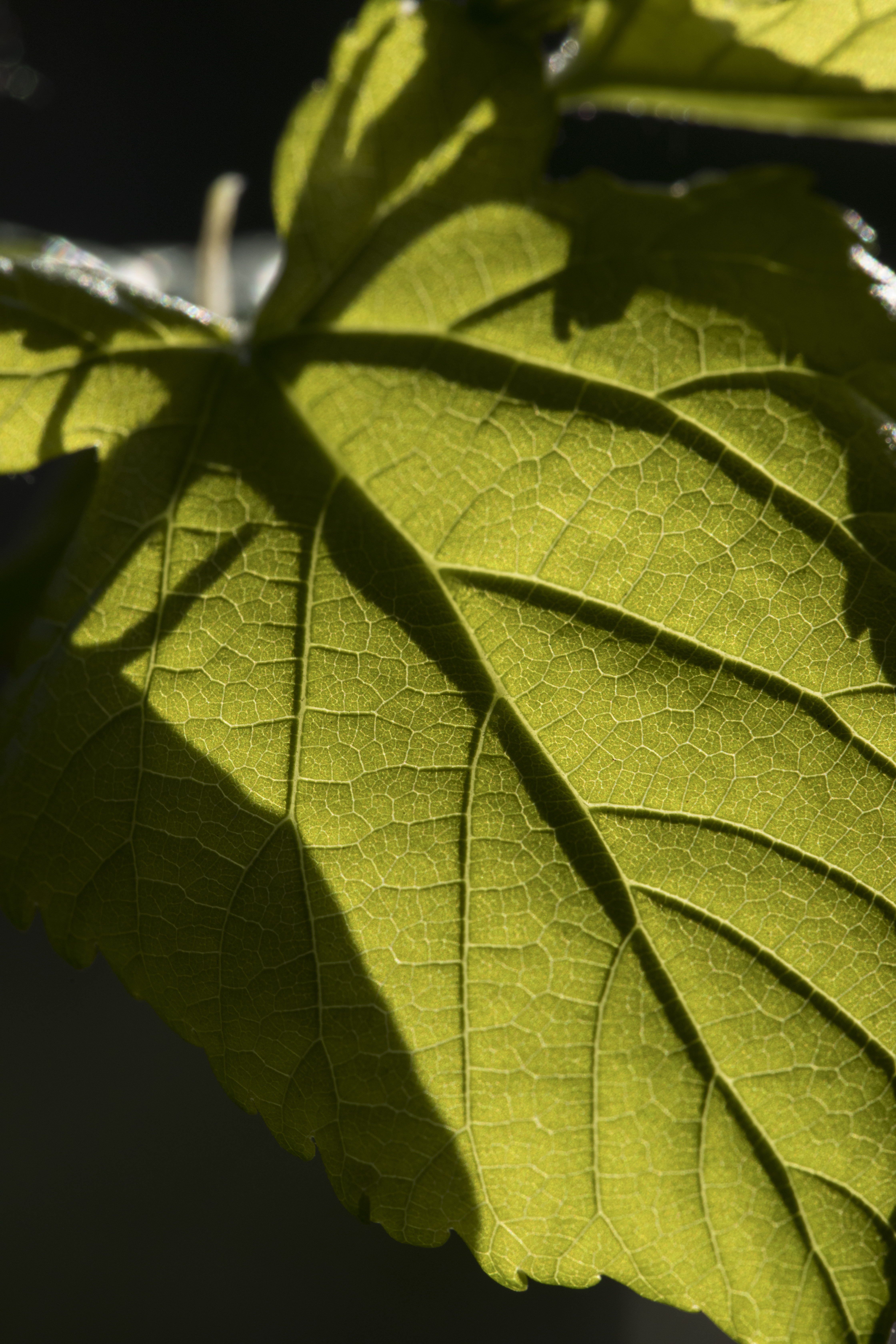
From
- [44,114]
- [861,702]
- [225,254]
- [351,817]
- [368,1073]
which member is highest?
[44,114]

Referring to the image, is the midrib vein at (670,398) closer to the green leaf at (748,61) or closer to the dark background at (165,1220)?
the green leaf at (748,61)

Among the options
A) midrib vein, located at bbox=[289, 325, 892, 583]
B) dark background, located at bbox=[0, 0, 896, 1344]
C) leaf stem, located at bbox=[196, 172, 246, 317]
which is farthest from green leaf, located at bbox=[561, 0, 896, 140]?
dark background, located at bbox=[0, 0, 896, 1344]

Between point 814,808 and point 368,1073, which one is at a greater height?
point 814,808

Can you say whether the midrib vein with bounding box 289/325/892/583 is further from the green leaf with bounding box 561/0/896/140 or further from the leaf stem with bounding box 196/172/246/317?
the leaf stem with bounding box 196/172/246/317

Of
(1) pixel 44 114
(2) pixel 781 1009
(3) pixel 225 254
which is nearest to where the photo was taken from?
(2) pixel 781 1009

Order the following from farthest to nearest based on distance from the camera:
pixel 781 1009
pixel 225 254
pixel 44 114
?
1. pixel 44 114
2. pixel 225 254
3. pixel 781 1009

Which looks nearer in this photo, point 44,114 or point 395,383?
point 395,383

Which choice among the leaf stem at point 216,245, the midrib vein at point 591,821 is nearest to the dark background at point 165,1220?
the leaf stem at point 216,245

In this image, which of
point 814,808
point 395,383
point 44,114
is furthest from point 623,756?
point 44,114

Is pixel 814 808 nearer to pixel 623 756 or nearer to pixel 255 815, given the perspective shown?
pixel 623 756
